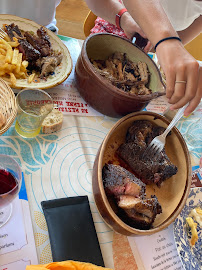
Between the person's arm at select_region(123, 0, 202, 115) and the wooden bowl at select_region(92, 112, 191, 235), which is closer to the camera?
the wooden bowl at select_region(92, 112, 191, 235)

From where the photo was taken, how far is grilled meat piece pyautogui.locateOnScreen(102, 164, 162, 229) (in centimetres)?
87

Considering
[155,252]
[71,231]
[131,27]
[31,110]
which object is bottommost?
[155,252]

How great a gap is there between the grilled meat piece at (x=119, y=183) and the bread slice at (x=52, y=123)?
1.04 ft

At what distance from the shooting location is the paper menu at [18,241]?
737 millimetres

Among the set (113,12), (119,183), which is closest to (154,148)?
(119,183)

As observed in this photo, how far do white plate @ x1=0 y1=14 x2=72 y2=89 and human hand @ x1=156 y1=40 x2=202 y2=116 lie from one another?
1.58ft

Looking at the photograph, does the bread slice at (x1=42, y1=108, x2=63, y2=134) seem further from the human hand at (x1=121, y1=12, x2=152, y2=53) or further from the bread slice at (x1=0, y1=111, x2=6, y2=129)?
the human hand at (x1=121, y1=12, x2=152, y2=53)

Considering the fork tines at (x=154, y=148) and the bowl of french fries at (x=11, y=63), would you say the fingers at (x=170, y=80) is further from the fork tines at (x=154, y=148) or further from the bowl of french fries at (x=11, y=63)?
the bowl of french fries at (x=11, y=63)

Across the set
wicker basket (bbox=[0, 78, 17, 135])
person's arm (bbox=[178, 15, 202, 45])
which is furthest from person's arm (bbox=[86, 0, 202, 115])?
person's arm (bbox=[178, 15, 202, 45])

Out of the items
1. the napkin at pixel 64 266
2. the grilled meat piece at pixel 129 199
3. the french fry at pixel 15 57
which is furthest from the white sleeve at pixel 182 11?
the napkin at pixel 64 266

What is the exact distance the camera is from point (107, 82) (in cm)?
114

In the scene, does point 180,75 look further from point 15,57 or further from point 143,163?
point 15,57

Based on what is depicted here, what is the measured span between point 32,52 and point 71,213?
2.60 feet

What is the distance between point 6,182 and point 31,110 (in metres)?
0.45
